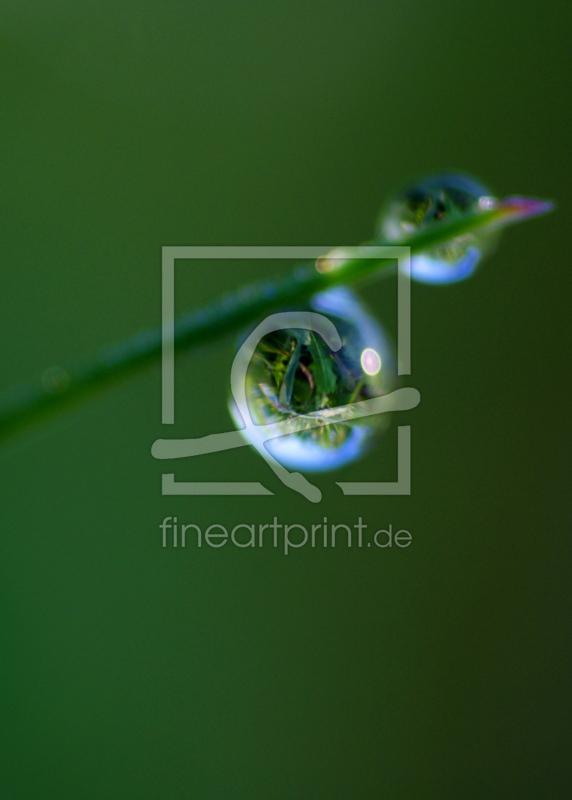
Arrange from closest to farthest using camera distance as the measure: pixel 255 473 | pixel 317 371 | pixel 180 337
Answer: pixel 180 337
pixel 317 371
pixel 255 473

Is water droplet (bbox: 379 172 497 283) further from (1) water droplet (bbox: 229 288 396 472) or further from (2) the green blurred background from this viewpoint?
(2) the green blurred background

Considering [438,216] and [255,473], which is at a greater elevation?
[438,216]

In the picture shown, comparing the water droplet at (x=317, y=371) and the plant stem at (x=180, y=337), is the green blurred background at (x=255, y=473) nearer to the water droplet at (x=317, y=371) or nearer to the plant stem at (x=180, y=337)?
the water droplet at (x=317, y=371)

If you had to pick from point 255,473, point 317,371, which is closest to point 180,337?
point 317,371

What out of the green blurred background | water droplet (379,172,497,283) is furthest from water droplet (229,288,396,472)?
the green blurred background

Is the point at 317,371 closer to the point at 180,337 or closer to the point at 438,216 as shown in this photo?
the point at 438,216
